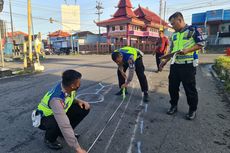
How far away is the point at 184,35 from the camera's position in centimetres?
375

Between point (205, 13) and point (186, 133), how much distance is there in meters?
36.3

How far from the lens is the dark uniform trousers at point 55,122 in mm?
2676

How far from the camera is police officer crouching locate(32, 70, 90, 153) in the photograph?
225cm

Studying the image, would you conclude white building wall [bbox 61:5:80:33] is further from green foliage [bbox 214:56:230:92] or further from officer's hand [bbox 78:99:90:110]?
officer's hand [bbox 78:99:90:110]

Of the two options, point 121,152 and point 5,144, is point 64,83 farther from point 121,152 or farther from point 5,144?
point 5,144

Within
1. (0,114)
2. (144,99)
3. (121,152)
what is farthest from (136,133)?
(0,114)

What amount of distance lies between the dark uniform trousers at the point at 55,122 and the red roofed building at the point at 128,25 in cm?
2953

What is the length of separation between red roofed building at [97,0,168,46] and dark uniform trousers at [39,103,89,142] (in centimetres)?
2953

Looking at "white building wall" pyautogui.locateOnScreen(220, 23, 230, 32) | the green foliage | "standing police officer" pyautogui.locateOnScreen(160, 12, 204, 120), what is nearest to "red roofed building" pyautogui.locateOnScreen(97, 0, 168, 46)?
"white building wall" pyautogui.locateOnScreen(220, 23, 230, 32)

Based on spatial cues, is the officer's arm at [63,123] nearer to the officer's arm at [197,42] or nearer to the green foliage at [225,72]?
the officer's arm at [197,42]

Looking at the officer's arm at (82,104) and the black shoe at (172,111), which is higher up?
the officer's arm at (82,104)

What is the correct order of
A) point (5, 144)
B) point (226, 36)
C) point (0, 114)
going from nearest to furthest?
point (5, 144) < point (0, 114) < point (226, 36)

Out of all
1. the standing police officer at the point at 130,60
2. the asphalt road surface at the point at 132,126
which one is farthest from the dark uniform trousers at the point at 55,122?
the standing police officer at the point at 130,60

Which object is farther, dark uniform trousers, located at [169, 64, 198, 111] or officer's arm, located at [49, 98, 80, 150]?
dark uniform trousers, located at [169, 64, 198, 111]
